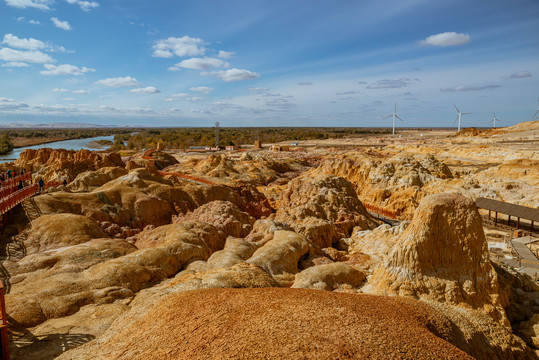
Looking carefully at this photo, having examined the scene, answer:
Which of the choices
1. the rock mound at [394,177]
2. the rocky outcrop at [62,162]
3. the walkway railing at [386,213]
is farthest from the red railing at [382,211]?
the rocky outcrop at [62,162]

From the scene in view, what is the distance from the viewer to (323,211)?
2455 centimetres

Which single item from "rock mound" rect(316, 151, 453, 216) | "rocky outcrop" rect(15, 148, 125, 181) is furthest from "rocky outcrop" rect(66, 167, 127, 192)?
"rock mound" rect(316, 151, 453, 216)

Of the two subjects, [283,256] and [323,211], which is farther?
[323,211]

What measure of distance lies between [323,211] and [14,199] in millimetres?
20650

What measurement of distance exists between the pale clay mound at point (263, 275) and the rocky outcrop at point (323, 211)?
0.11 m

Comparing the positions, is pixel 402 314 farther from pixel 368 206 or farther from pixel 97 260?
pixel 368 206

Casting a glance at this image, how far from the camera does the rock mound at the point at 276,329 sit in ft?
22.9

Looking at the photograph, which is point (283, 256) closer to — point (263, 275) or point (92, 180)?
point (263, 275)

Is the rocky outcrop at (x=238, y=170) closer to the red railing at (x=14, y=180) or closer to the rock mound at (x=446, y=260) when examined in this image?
the red railing at (x=14, y=180)

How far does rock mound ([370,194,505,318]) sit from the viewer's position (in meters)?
12.4

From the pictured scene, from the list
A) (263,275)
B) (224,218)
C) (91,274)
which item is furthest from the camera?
(224,218)

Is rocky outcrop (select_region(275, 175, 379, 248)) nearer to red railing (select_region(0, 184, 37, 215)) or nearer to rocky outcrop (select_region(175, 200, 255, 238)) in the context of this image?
rocky outcrop (select_region(175, 200, 255, 238))

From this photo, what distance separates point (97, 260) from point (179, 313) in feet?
28.8

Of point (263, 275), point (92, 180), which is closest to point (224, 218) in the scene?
point (263, 275)
